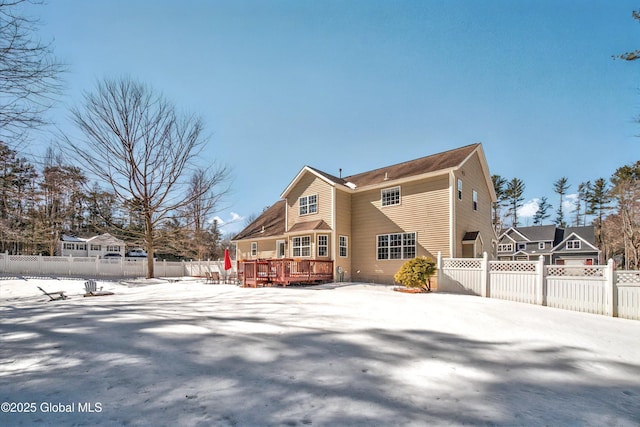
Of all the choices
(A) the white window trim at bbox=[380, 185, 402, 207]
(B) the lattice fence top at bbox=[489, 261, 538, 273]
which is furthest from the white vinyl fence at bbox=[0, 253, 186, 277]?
(B) the lattice fence top at bbox=[489, 261, 538, 273]

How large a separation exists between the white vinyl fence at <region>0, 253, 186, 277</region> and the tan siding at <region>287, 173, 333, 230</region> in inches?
514

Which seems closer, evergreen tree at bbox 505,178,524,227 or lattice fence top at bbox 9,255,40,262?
lattice fence top at bbox 9,255,40,262

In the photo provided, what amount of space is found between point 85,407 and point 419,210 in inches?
607


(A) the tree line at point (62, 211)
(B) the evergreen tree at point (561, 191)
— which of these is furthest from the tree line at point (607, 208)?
(A) the tree line at point (62, 211)

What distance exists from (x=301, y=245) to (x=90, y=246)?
29.7 metres

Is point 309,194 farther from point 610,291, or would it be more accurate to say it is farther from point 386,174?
point 610,291

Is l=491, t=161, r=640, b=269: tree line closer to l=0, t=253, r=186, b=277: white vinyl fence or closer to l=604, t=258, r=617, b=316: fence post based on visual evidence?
l=604, t=258, r=617, b=316: fence post

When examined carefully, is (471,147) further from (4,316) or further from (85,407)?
(4,316)

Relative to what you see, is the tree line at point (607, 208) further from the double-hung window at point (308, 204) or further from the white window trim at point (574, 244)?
the double-hung window at point (308, 204)

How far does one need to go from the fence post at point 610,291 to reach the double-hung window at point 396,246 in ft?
26.1

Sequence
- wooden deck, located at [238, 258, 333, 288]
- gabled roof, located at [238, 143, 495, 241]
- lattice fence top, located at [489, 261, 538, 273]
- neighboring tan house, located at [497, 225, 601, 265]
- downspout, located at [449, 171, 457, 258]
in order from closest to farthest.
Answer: lattice fence top, located at [489, 261, 538, 273], wooden deck, located at [238, 258, 333, 288], downspout, located at [449, 171, 457, 258], gabled roof, located at [238, 143, 495, 241], neighboring tan house, located at [497, 225, 601, 265]

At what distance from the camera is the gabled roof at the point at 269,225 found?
22.2 m

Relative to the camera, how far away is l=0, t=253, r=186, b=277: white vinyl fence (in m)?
20.8

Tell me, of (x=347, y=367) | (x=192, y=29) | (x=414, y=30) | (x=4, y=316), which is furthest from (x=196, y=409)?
(x=414, y=30)
